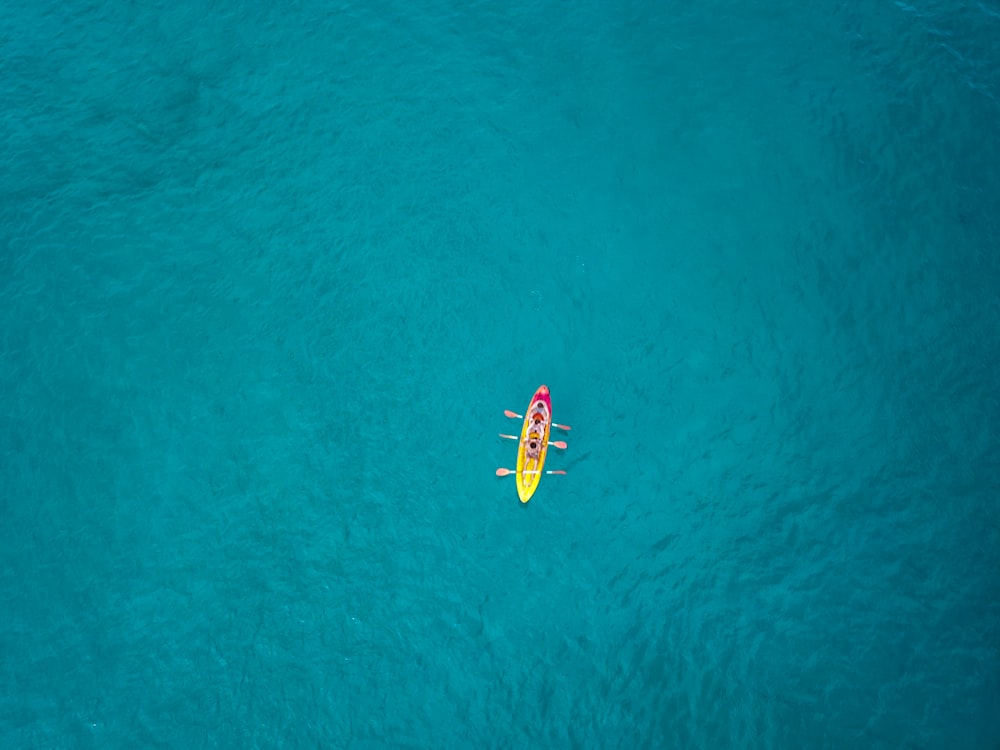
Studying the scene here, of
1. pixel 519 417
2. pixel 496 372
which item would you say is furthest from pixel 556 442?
pixel 496 372

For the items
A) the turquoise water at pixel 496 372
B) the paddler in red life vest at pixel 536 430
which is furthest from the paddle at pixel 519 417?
the paddler in red life vest at pixel 536 430

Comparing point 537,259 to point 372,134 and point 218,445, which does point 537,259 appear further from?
point 218,445

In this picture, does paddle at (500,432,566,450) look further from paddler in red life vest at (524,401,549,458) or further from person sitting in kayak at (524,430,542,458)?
person sitting in kayak at (524,430,542,458)

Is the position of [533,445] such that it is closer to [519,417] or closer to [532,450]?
[532,450]

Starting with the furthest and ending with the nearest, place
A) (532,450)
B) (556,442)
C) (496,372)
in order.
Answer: (496,372) → (556,442) → (532,450)

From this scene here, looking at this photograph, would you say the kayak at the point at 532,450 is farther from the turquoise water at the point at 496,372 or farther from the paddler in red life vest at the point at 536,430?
the turquoise water at the point at 496,372

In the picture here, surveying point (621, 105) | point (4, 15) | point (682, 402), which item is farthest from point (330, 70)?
point (682, 402)
